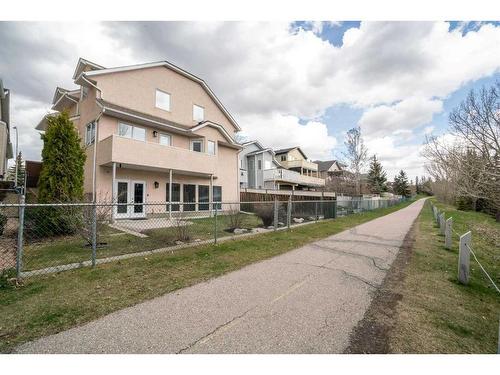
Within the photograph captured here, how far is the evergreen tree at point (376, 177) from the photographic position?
57.4m

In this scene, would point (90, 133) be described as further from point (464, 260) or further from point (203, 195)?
point (464, 260)

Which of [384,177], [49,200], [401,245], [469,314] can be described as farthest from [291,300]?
[384,177]

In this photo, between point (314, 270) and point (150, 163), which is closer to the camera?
point (314, 270)

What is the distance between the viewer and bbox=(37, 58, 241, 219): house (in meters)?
14.0

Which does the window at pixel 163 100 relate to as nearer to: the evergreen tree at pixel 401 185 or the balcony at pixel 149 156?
the balcony at pixel 149 156

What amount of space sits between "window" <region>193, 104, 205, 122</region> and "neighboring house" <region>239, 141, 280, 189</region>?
1358 centimetres

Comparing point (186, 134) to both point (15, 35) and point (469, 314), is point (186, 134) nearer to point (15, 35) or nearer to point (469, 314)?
point (15, 35)

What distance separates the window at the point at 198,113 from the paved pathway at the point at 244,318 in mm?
16587

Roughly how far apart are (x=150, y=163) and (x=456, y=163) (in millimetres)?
15257

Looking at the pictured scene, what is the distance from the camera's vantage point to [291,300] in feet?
13.3

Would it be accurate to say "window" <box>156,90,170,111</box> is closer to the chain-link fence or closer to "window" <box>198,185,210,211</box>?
"window" <box>198,185,210,211</box>

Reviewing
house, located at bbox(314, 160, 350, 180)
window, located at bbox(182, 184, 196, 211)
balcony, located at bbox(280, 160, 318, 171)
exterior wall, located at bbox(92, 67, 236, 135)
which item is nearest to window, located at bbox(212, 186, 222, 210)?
window, located at bbox(182, 184, 196, 211)

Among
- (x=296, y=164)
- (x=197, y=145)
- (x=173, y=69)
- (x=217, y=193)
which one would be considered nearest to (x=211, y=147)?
(x=197, y=145)

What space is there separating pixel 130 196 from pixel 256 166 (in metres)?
21.8
